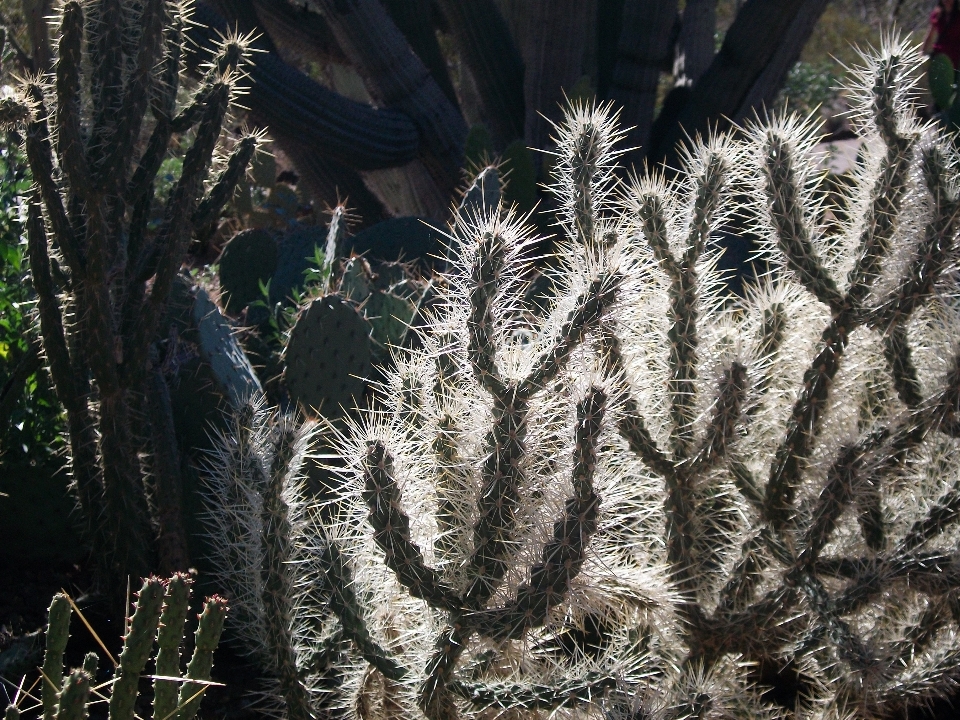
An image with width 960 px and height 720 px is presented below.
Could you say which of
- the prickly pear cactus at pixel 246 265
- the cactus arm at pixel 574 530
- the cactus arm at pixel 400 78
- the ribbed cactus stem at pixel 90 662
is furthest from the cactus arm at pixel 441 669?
the cactus arm at pixel 400 78

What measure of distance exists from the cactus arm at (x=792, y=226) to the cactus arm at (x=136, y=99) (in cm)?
152

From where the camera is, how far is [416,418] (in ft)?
8.49

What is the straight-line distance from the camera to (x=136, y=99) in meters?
2.45

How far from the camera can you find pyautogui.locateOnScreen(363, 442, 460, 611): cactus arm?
183 centimetres

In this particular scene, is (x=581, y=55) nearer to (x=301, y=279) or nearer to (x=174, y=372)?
(x=301, y=279)

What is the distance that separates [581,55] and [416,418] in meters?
3.89

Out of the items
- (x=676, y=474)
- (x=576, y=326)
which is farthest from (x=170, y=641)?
(x=676, y=474)

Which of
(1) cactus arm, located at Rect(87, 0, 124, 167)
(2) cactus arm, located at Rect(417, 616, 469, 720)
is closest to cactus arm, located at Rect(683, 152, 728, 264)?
(2) cactus arm, located at Rect(417, 616, 469, 720)

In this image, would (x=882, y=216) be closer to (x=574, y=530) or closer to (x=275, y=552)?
(x=574, y=530)

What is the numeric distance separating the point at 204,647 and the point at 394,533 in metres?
0.40

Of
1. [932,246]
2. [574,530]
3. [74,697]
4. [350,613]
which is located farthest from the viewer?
[932,246]

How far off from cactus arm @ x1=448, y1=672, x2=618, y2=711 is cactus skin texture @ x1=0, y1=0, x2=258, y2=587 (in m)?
1.12

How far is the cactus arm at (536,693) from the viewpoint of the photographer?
6.05 ft

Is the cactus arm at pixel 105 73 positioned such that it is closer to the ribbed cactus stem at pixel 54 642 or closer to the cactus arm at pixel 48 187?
the cactus arm at pixel 48 187
